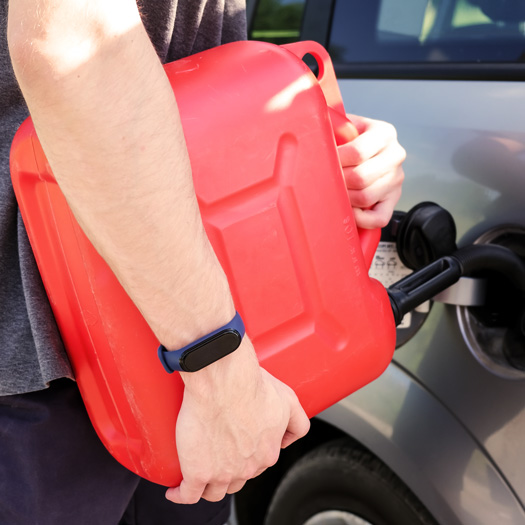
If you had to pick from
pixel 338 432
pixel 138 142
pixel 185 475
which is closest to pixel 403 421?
pixel 338 432

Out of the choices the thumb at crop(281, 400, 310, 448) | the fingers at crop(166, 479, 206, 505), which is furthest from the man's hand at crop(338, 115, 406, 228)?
the fingers at crop(166, 479, 206, 505)

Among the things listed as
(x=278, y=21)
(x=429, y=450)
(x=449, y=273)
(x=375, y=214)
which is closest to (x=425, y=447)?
(x=429, y=450)

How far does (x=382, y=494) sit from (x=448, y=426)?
9.2 inches

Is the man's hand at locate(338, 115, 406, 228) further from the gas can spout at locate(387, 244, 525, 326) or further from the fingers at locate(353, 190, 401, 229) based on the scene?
the gas can spout at locate(387, 244, 525, 326)

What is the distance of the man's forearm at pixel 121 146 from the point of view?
63cm

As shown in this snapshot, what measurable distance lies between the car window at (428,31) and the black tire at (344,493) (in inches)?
35.3

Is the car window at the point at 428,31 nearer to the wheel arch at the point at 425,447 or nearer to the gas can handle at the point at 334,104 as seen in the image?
the gas can handle at the point at 334,104

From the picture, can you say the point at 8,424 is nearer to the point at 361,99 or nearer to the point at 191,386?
the point at 191,386

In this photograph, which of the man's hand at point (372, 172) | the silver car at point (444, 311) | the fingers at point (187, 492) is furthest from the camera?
the silver car at point (444, 311)

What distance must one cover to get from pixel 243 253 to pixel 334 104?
408 millimetres

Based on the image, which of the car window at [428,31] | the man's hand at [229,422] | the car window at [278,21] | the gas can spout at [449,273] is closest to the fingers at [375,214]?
the gas can spout at [449,273]

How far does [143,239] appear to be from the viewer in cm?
69

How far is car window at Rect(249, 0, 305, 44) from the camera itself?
5.63 feet

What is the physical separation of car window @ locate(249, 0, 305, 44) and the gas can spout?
0.87 metres
